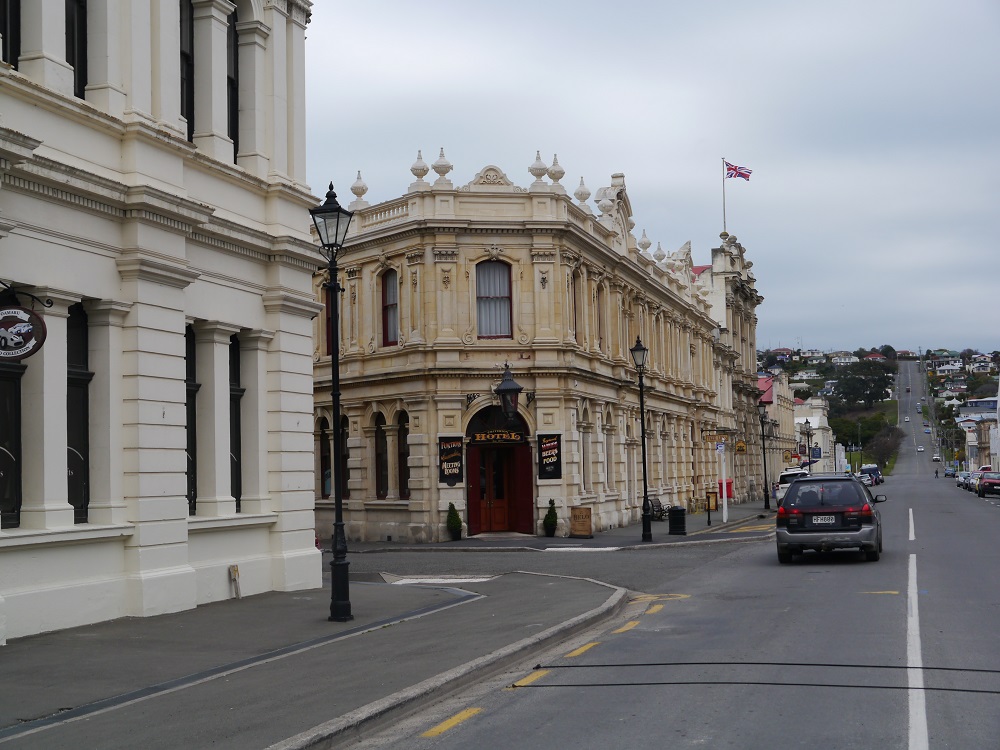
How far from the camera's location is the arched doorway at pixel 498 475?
117ft

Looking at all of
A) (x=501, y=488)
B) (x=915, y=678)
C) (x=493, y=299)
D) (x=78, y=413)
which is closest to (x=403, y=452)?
(x=501, y=488)

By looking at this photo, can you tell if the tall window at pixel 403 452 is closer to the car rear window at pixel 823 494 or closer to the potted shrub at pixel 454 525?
the potted shrub at pixel 454 525

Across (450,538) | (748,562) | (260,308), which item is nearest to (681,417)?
(450,538)

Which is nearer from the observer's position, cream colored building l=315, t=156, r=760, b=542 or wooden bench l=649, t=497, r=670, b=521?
cream colored building l=315, t=156, r=760, b=542

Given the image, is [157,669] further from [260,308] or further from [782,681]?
[260,308]

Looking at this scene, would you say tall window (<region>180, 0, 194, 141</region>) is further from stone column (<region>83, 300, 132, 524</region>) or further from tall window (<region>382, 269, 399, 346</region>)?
tall window (<region>382, 269, 399, 346</region>)

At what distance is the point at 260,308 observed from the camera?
18797 mm

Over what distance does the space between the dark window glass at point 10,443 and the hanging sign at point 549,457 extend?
906 inches

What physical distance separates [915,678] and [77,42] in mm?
12595

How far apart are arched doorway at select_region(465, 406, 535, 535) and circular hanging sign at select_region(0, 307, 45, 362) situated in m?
→ 24.1

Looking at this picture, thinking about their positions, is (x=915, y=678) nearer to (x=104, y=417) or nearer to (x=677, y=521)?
(x=104, y=417)

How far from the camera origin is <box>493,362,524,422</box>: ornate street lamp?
1326 inches

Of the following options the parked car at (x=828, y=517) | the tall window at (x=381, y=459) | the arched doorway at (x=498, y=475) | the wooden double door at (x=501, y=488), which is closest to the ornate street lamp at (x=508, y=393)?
the arched doorway at (x=498, y=475)

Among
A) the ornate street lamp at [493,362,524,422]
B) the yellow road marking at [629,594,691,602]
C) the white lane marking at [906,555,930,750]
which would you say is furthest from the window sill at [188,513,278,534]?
the ornate street lamp at [493,362,524,422]
